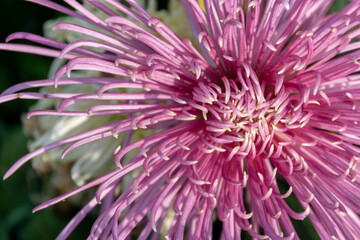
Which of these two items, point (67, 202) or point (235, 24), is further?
point (67, 202)

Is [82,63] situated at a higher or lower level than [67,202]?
higher

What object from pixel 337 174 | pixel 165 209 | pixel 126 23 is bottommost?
pixel 165 209

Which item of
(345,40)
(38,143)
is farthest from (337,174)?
(38,143)

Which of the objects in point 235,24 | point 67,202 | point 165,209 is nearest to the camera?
point 235,24

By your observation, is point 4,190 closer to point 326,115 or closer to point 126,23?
point 126,23

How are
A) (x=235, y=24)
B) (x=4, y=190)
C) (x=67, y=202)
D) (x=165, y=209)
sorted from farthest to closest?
(x=4, y=190) < (x=67, y=202) < (x=165, y=209) < (x=235, y=24)
